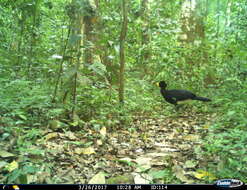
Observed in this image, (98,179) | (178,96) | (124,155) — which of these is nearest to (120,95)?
(178,96)

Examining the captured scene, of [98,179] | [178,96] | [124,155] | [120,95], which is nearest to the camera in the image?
[98,179]

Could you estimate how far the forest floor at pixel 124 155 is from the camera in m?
1.64

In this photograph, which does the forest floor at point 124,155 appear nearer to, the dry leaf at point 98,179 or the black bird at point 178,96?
the dry leaf at point 98,179

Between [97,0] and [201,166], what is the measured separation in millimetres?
2806

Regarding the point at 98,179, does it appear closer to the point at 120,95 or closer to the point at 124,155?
the point at 124,155

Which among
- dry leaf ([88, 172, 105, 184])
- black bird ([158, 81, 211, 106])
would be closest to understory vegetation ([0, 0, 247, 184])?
dry leaf ([88, 172, 105, 184])

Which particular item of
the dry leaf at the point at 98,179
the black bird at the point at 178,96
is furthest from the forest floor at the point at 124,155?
the black bird at the point at 178,96

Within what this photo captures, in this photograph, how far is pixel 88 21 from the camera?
3.71m

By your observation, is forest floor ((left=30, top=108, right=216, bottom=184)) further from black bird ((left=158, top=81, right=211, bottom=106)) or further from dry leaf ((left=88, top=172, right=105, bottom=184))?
black bird ((left=158, top=81, right=211, bottom=106))

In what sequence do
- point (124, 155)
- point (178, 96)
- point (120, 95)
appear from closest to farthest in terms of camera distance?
point (124, 155)
point (120, 95)
point (178, 96)

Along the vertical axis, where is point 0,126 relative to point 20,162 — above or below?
above

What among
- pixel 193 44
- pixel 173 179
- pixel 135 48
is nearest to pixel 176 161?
pixel 173 179

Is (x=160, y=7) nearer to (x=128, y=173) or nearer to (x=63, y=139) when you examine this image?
(x=63, y=139)

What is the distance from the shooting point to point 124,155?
7.07ft
